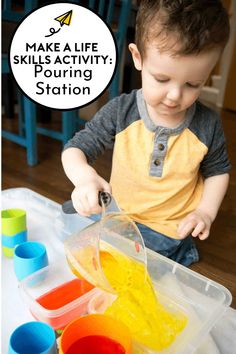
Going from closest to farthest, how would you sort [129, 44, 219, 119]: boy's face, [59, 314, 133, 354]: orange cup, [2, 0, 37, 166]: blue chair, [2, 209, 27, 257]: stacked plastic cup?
[59, 314, 133, 354]: orange cup < [129, 44, 219, 119]: boy's face < [2, 209, 27, 257]: stacked plastic cup < [2, 0, 37, 166]: blue chair

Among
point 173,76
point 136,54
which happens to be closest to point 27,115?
point 136,54

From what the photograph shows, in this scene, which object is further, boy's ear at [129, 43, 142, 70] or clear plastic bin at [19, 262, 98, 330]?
boy's ear at [129, 43, 142, 70]

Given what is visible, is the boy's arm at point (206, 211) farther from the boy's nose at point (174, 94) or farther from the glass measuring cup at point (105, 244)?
the boy's nose at point (174, 94)

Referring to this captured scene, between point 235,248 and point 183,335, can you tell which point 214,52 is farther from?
point 235,248

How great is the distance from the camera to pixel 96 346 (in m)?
0.48

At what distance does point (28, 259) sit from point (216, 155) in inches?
15.6

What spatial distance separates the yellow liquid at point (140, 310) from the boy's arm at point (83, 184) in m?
0.09

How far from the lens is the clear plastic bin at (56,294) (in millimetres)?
525

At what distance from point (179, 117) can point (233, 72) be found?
202 cm

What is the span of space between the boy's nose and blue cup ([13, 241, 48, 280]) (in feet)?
1.09

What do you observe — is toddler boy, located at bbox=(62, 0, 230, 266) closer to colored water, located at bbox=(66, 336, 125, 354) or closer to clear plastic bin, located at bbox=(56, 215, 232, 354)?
clear plastic bin, located at bbox=(56, 215, 232, 354)

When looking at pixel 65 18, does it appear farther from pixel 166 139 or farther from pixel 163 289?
pixel 163 289

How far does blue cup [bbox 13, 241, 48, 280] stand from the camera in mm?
618

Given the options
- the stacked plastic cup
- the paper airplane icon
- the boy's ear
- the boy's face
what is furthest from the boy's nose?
the paper airplane icon
